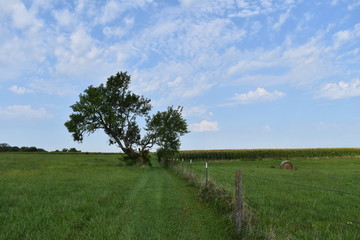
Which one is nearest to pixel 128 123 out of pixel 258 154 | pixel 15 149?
pixel 258 154

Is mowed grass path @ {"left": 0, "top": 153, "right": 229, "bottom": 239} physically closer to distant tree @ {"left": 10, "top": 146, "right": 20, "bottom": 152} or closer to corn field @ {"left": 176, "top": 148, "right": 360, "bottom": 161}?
corn field @ {"left": 176, "top": 148, "right": 360, "bottom": 161}

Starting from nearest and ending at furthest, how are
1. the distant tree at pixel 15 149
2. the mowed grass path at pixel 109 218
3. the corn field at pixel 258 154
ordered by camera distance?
the mowed grass path at pixel 109 218, the corn field at pixel 258 154, the distant tree at pixel 15 149

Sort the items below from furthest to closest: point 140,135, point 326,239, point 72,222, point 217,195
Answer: point 140,135 → point 217,195 → point 72,222 → point 326,239

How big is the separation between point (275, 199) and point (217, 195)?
8.98 ft

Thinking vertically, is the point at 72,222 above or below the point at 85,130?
below

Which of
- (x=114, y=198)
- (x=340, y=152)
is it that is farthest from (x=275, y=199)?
(x=340, y=152)

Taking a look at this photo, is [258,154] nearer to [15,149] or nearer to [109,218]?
[109,218]

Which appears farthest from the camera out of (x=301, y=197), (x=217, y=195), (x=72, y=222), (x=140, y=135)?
(x=140, y=135)

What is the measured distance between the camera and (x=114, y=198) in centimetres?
1104

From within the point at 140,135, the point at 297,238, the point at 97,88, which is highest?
the point at 97,88

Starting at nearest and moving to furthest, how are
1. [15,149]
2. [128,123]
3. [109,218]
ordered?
[109,218] → [128,123] → [15,149]

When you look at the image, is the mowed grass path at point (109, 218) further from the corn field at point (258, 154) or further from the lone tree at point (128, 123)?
the corn field at point (258, 154)

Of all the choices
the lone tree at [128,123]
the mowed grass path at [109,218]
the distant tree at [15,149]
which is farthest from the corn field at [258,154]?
the distant tree at [15,149]

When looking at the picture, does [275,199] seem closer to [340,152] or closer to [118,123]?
[118,123]
